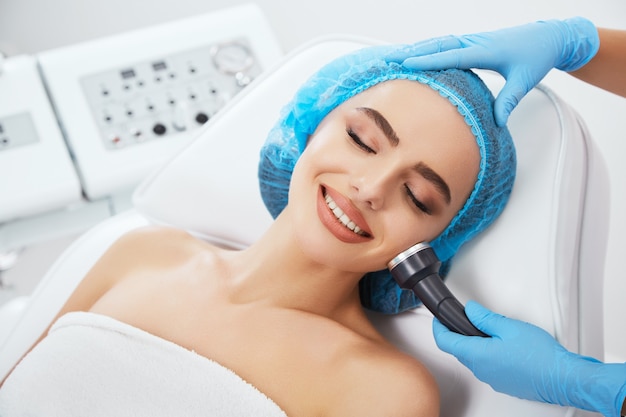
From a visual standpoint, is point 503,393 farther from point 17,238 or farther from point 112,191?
point 17,238

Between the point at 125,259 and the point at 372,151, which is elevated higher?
the point at 372,151

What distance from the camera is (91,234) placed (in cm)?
170

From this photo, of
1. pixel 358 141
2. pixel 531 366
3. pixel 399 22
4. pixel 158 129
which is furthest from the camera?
pixel 399 22

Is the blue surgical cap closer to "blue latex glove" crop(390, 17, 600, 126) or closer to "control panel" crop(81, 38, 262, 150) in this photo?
"blue latex glove" crop(390, 17, 600, 126)

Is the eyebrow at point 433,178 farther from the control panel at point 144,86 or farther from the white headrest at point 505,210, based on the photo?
the control panel at point 144,86

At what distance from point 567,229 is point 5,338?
3.91ft

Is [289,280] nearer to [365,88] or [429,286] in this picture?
[429,286]

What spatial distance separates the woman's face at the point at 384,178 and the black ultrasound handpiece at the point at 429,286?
26 mm

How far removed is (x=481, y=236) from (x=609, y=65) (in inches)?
17.0

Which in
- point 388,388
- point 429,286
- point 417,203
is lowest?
point 388,388

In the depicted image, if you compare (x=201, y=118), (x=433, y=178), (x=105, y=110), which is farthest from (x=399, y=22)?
(x=433, y=178)

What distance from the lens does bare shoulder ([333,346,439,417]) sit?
1136 millimetres

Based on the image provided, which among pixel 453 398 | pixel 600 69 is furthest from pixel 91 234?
pixel 600 69

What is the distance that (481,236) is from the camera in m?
1.34
